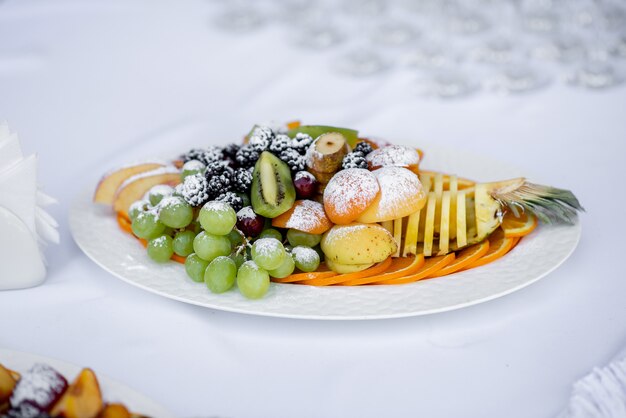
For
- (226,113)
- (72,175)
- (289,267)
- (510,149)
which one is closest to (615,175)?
(510,149)

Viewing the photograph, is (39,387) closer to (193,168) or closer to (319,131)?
(193,168)

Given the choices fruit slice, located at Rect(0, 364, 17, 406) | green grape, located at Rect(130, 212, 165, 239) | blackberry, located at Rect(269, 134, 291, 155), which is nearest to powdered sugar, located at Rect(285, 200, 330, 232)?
blackberry, located at Rect(269, 134, 291, 155)

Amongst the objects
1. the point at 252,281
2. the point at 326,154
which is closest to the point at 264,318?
the point at 252,281

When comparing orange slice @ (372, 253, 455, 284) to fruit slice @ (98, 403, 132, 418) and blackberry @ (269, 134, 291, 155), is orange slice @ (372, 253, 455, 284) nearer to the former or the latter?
blackberry @ (269, 134, 291, 155)

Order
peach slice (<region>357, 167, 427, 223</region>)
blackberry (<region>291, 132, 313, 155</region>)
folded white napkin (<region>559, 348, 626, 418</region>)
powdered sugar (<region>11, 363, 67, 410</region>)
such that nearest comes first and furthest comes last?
powdered sugar (<region>11, 363, 67, 410</region>)
folded white napkin (<region>559, 348, 626, 418</region>)
peach slice (<region>357, 167, 427, 223</region>)
blackberry (<region>291, 132, 313, 155</region>)

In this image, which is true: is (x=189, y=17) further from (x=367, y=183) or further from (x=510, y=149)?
(x=367, y=183)

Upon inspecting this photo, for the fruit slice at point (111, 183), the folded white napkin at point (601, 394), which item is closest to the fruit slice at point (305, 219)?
the fruit slice at point (111, 183)
